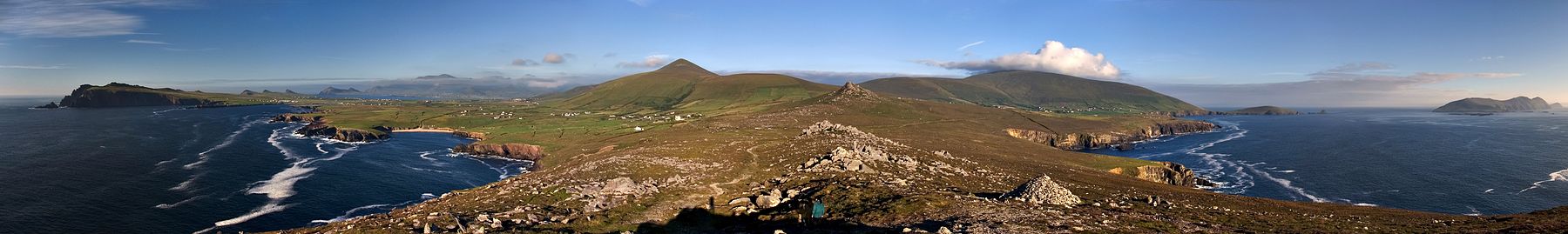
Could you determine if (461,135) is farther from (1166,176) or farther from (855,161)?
(1166,176)

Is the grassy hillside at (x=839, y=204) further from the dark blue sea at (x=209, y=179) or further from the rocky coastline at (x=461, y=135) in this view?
the rocky coastline at (x=461, y=135)

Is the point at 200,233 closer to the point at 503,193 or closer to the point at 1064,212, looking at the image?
the point at 503,193

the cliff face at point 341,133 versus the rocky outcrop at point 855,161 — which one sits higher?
the rocky outcrop at point 855,161

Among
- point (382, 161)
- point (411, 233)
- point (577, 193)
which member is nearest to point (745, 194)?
point (577, 193)

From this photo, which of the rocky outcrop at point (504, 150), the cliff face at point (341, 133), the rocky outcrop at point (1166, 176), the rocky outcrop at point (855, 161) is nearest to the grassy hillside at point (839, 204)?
the rocky outcrop at point (855, 161)

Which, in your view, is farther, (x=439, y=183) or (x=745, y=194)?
(x=439, y=183)

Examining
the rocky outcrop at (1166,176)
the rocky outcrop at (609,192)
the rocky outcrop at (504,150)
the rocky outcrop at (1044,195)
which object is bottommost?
the rocky outcrop at (1166,176)
